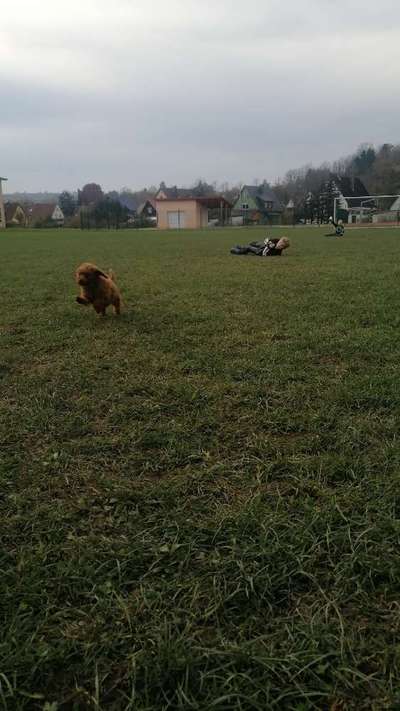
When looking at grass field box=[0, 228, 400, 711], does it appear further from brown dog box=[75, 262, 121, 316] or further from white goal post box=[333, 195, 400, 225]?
white goal post box=[333, 195, 400, 225]

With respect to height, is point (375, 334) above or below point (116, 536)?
above

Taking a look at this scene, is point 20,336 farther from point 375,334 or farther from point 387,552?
point 387,552

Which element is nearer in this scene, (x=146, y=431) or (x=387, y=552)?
(x=387, y=552)

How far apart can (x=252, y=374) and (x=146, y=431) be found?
39.2 inches

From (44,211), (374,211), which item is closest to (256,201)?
(374,211)

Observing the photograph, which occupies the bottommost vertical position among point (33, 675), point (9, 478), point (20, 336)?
point (33, 675)

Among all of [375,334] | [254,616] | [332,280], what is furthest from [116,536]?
[332,280]

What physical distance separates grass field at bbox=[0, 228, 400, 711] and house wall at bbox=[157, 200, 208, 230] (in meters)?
50.4

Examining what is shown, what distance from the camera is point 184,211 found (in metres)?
52.2

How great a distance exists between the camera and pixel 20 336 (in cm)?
432

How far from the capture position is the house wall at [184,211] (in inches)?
2042

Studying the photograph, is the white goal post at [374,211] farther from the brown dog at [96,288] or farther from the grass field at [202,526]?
the grass field at [202,526]

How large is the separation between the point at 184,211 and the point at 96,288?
49646 mm

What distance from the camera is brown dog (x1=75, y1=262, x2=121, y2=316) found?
4781 mm
